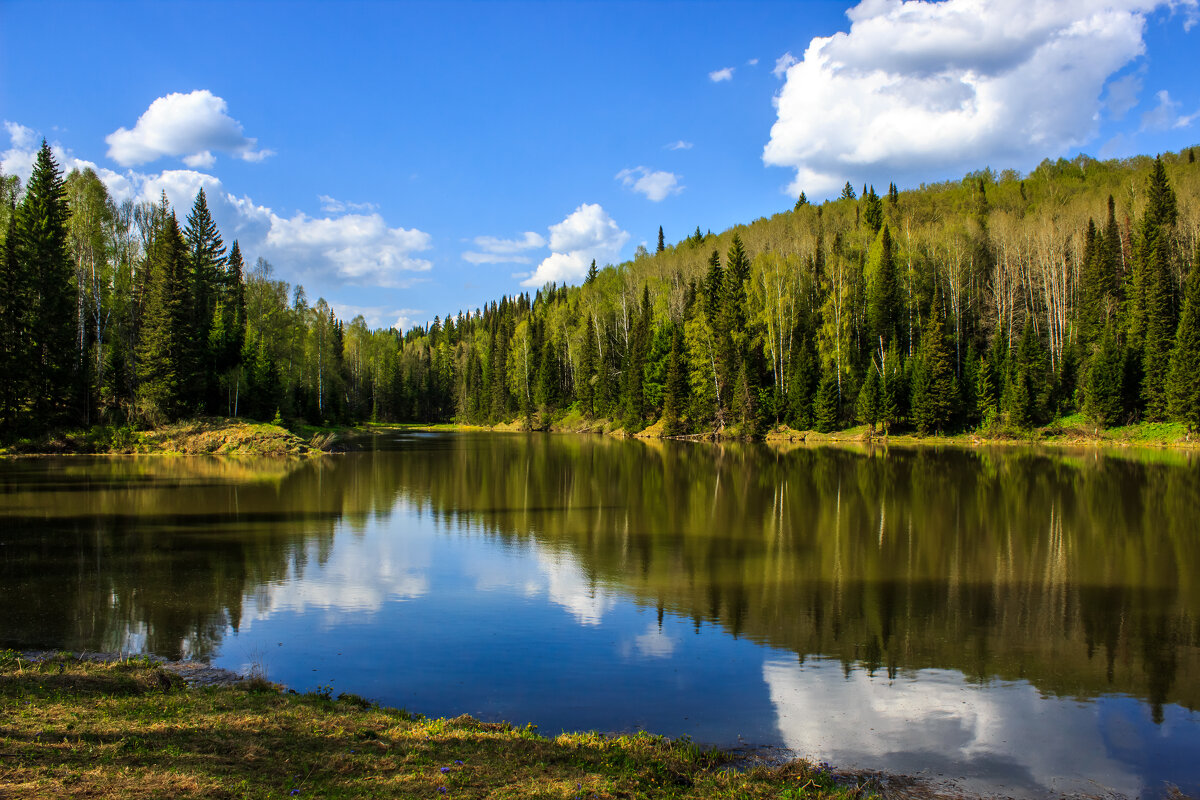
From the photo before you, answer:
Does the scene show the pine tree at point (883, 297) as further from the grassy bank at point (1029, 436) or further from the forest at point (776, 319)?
the grassy bank at point (1029, 436)

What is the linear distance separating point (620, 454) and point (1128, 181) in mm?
62725

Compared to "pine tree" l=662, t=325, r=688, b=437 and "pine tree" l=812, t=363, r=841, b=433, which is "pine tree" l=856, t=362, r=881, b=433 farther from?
"pine tree" l=662, t=325, r=688, b=437

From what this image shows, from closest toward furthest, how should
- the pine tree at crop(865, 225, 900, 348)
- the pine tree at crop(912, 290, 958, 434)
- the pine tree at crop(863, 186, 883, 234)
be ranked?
the pine tree at crop(912, 290, 958, 434) → the pine tree at crop(865, 225, 900, 348) → the pine tree at crop(863, 186, 883, 234)

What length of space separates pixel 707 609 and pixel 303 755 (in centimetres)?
773

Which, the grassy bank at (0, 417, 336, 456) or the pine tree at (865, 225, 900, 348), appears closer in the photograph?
the grassy bank at (0, 417, 336, 456)

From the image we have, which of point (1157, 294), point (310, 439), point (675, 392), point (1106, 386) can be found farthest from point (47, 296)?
point (1157, 294)

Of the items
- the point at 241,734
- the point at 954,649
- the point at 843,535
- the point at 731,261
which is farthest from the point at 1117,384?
the point at 241,734

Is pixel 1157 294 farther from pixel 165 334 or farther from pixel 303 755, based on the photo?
pixel 165 334

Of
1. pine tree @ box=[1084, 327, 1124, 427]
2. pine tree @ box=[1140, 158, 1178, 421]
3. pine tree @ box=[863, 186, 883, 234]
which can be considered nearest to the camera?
Answer: pine tree @ box=[1140, 158, 1178, 421]

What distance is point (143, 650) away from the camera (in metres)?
9.94

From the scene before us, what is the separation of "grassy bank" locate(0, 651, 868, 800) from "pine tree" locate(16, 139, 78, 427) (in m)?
41.9

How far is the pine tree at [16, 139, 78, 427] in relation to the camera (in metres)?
40.1

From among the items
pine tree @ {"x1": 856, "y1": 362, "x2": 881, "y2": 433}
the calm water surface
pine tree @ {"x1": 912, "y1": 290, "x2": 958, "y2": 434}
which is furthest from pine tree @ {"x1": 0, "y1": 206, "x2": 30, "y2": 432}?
pine tree @ {"x1": 912, "y1": 290, "x2": 958, "y2": 434}

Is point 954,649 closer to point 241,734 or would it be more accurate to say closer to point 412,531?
point 241,734
